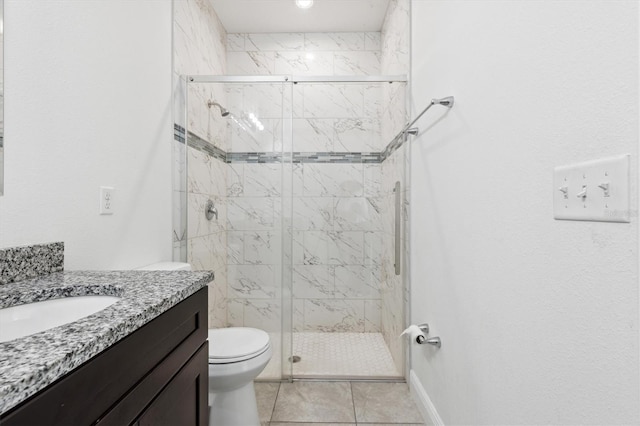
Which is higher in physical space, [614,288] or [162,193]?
[162,193]

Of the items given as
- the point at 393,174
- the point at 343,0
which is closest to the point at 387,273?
the point at 393,174

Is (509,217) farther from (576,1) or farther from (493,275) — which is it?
(576,1)

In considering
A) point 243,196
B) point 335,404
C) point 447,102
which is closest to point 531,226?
point 447,102

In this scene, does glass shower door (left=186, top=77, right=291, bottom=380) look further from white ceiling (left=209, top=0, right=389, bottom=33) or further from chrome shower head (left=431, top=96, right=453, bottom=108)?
chrome shower head (left=431, top=96, right=453, bottom=108)

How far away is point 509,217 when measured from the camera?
3.09ft

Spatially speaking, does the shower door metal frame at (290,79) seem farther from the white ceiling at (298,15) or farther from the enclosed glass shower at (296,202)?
the white ceiling at (298,15)

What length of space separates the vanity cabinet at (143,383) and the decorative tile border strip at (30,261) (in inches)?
19.6

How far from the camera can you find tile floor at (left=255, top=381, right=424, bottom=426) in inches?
67.3

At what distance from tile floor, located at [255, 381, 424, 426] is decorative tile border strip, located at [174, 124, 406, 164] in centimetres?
144

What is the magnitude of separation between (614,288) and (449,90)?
3.31 feet

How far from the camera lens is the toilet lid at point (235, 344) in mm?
1496

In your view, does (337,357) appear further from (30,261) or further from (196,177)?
(30,261)

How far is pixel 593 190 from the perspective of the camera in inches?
25.0

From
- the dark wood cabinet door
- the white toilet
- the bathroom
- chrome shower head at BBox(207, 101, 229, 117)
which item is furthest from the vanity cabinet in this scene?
chrome shower head at BBox(207, 101, 229, 117)
